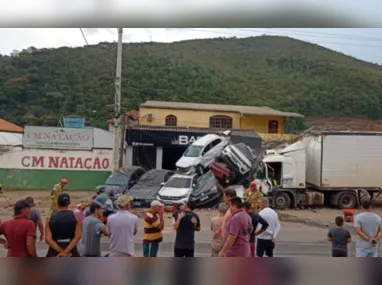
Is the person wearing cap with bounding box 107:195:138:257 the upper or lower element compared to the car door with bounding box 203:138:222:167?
lower

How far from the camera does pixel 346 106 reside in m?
28.4

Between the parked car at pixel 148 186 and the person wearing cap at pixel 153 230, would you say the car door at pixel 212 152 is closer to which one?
the parked car at pixel 148 186

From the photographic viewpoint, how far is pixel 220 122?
19562 mm

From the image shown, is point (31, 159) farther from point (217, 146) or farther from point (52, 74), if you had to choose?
point (217, 146)

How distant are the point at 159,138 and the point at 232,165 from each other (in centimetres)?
312

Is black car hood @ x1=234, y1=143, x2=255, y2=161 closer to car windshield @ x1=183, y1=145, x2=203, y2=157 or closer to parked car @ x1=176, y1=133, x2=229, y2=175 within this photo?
parked car @ x1=176, y1=133, x2=229, y2=175

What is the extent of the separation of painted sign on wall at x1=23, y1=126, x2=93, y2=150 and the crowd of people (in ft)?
36.8

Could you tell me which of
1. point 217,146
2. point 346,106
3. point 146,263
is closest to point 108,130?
point 217,146

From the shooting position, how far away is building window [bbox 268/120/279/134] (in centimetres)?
1990

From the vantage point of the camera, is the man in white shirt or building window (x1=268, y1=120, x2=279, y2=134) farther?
building window (x1=268, y1=120, x2=279, y2=134)

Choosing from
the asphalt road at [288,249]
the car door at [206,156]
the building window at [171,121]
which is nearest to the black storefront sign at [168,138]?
the building window at [171,121]

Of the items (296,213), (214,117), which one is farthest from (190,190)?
(214,117)

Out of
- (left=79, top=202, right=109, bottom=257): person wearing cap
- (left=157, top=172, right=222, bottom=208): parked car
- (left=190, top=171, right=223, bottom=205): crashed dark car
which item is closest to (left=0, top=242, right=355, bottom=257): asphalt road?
(left=79, top=202, right=109, bottom=257): person wearing cap

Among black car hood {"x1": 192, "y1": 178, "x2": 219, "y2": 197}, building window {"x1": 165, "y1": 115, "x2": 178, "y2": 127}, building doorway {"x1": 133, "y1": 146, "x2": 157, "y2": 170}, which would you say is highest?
building window {"x1": 165, "y1": 115, "x2": 178, "y2": 127}
